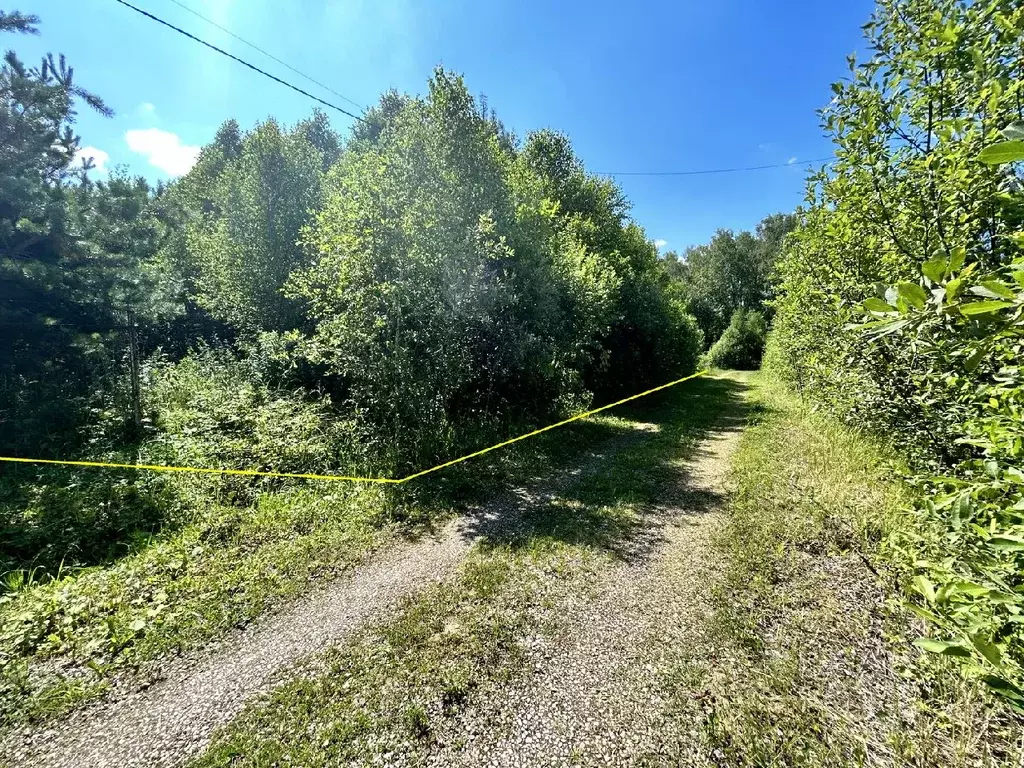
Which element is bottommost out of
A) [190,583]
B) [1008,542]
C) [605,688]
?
[605,688]

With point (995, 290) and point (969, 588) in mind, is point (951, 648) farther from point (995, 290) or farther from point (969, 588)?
point (995, 290)

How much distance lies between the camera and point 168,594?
12.4 feet

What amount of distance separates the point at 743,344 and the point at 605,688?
113ft

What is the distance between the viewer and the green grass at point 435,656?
2449 mm

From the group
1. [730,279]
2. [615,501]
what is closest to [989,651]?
[615,501]

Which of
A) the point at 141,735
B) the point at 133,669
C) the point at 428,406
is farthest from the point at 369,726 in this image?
the point at 428,406

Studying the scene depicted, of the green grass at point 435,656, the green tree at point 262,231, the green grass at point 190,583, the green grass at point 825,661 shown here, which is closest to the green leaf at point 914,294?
the green grass at point 825,661

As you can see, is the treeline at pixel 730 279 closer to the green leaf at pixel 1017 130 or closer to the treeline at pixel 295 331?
the treeline at pixel 295 331

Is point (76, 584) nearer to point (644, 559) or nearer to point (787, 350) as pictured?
point (644, 559)

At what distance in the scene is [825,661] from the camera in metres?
2.85

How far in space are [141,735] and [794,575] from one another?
5002 millimetres

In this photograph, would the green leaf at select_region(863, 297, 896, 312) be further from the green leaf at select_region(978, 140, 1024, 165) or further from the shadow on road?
the shadow on road

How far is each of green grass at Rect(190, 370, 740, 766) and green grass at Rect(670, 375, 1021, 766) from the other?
47.1 inches

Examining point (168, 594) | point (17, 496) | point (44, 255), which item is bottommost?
point (168, 594)
